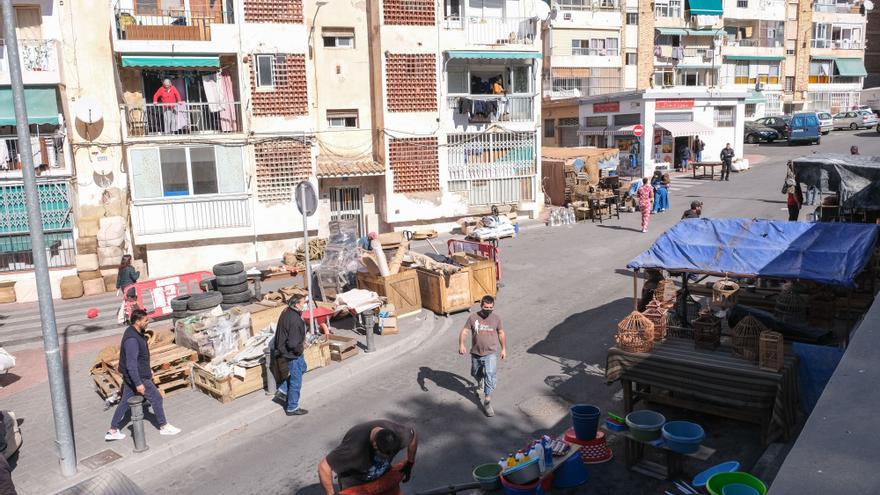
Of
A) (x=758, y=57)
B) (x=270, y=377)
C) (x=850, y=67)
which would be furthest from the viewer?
(x=850, y=67)

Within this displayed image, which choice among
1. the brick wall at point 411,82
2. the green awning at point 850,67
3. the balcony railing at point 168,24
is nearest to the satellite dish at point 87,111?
the balcony railing at point 168,24

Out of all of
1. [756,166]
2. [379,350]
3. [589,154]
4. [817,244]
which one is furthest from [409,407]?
[756,166]

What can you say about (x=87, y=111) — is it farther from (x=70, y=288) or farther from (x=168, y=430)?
(x=168, y=430)

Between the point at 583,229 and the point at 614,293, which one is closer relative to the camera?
the point at 614,293

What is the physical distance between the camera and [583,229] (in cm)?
2408

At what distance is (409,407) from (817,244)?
6.52 meters

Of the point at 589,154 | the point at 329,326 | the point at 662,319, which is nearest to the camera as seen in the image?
the point at 662,319

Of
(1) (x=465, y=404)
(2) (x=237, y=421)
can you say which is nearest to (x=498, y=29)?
(1) (x=465, y=404)

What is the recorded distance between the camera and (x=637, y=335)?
9.24 meters

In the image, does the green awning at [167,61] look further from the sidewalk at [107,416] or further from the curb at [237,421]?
the curb at [237,421]

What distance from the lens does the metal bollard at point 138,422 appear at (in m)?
8.69

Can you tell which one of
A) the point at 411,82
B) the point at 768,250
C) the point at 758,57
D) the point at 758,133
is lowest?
the point at 768,250

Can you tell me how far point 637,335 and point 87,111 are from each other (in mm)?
17290

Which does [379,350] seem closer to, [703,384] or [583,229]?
[703,384]
